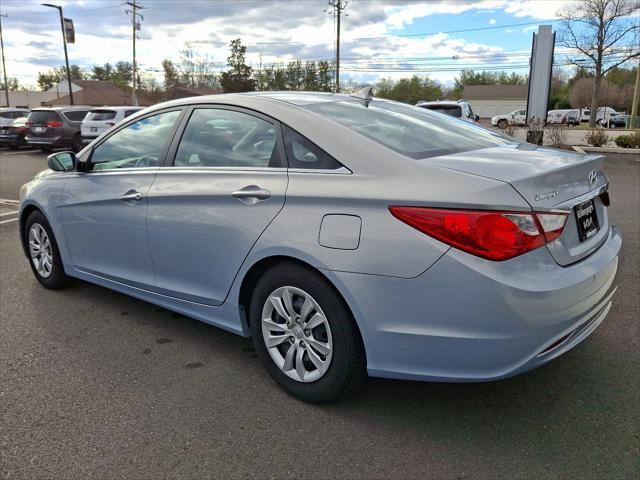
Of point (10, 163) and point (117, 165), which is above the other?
point (117, 165)

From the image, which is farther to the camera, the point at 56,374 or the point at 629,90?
the point at 629,90

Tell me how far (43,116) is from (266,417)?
19745 millimetres

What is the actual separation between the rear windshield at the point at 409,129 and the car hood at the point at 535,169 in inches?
5.9

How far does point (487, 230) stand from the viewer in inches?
87.7

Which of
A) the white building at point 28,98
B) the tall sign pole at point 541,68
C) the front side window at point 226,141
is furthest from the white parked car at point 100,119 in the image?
the white building at point 28,98

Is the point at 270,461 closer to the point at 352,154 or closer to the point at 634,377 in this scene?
the point at 352,154

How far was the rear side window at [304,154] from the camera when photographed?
2.71 m

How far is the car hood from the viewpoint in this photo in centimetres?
236

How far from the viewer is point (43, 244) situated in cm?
470

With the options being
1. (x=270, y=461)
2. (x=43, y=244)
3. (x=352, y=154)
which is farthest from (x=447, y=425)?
(x=43, y=244)

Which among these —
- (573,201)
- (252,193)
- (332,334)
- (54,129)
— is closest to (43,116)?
(54,129)

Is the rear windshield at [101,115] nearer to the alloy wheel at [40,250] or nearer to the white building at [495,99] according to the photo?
the alloy wheel at [40,250]

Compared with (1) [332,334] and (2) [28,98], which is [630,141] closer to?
(1) [332,334]

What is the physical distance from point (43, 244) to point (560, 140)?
1446 centimetres
